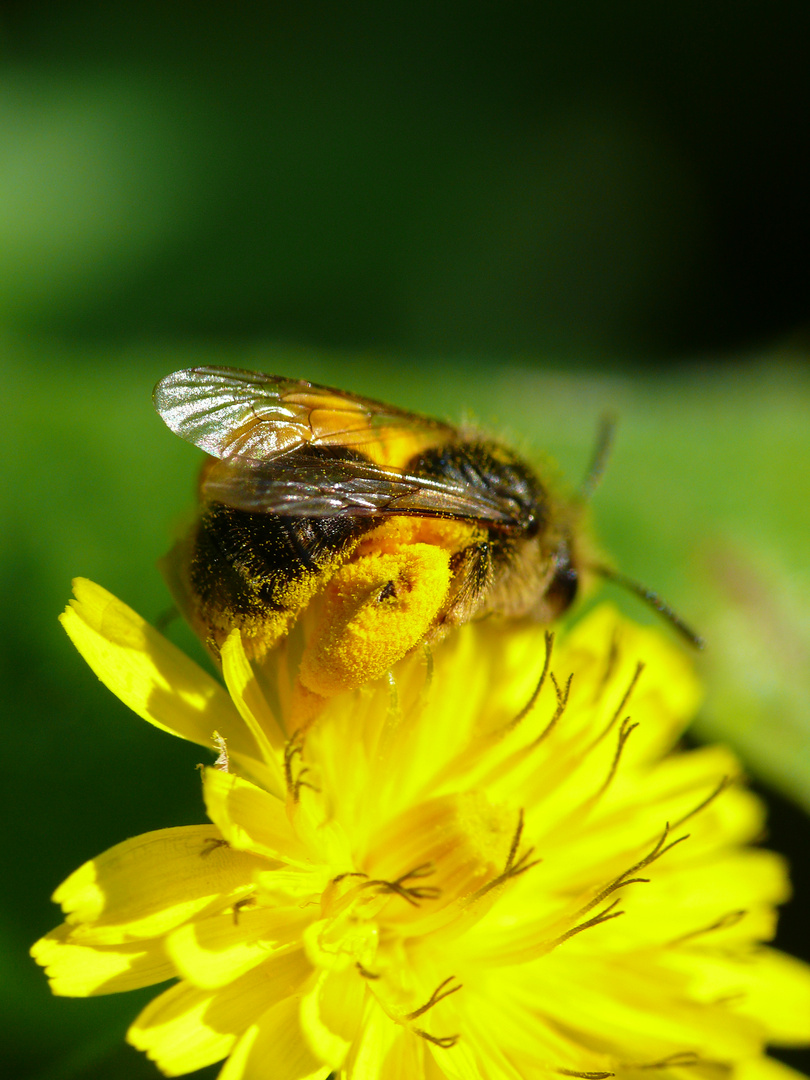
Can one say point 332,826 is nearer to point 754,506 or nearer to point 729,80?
point 754,506

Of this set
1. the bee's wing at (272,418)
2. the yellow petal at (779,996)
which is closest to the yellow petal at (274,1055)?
the bee's wing at (272,418)

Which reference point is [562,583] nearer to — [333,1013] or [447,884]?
[447,884]

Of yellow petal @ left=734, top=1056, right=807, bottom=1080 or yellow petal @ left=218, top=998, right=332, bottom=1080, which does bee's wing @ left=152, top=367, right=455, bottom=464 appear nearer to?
yellow petal @ left=218, top=998, right=332, bottom=1080

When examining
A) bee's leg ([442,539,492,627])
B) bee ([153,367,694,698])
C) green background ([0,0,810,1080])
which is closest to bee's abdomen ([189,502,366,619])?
bee ([153,367,694,698])

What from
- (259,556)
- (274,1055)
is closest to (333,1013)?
(274,1055)

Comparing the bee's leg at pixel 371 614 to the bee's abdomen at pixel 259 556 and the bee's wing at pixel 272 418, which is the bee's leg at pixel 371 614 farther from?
the bee's wing at pixel 272 418
